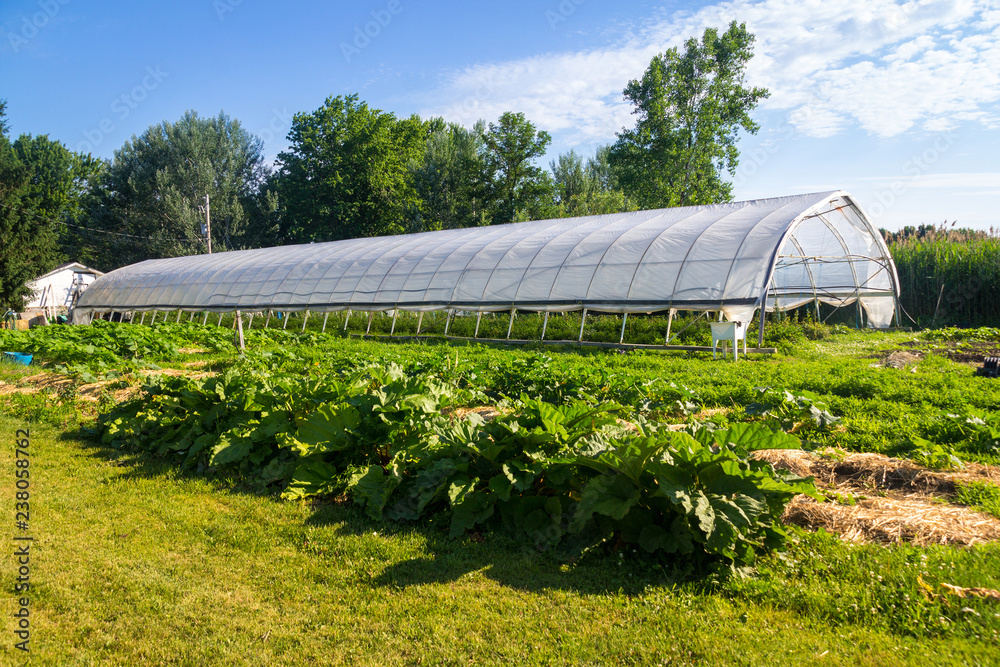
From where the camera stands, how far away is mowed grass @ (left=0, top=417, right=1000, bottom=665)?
2.57 meters

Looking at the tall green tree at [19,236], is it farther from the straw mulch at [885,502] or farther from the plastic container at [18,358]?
the straw mulch at [885,502]

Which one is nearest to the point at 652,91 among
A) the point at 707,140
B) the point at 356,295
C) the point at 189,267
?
the point at 707,140

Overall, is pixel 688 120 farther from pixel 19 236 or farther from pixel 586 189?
pixel 19 236

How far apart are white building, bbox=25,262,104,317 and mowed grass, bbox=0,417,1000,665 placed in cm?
3539

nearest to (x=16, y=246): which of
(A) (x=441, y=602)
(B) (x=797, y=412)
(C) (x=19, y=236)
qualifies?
(C) (x=19, y=236)

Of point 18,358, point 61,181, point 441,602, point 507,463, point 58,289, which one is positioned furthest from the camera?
point 61,181

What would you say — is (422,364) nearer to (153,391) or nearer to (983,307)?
(153,391)

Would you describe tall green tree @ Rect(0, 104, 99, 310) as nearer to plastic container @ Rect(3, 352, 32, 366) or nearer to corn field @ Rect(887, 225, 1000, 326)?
plastic container @ Rect(3, 352, 32, 366)

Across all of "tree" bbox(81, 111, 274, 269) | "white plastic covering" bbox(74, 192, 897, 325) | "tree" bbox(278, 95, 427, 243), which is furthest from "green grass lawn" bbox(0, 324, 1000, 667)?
"tree" bbox(81, 111, 274, 269)

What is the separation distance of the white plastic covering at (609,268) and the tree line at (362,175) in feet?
54.2

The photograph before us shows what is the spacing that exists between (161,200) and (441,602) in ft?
167

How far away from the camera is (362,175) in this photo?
44250 millimetres

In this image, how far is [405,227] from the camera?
44.9m
